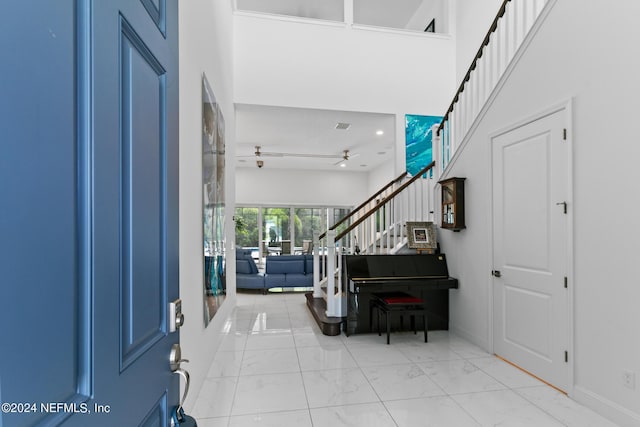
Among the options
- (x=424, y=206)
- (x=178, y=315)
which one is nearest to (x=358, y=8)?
(x=424, y=206)

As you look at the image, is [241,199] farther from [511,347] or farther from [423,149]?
[511,347]

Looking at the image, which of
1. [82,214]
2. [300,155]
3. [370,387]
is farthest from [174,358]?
[300,155]

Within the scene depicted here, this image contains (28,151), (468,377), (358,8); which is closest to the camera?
(28,151)

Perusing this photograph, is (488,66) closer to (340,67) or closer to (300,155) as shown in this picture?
(340,67)

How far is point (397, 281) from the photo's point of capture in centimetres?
443

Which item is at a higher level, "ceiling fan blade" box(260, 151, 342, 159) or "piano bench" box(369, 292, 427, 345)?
"ceiling fan blade" box(260, 151, 342, 159)

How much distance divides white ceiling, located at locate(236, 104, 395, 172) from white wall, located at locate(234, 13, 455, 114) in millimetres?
255

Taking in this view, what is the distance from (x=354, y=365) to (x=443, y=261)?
1958 mm

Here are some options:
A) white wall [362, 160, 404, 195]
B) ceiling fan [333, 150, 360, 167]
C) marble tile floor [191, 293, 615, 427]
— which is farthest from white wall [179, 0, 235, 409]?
white wall [362, 160, 404, 195]

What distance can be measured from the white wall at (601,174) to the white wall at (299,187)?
8266mm

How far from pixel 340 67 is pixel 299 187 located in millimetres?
5437

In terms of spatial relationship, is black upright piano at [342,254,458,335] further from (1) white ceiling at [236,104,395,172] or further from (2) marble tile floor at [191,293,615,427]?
(1) white ceiling at [236,104,395,172]

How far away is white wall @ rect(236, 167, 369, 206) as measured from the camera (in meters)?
10.9

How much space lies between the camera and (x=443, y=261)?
15.3 ft
